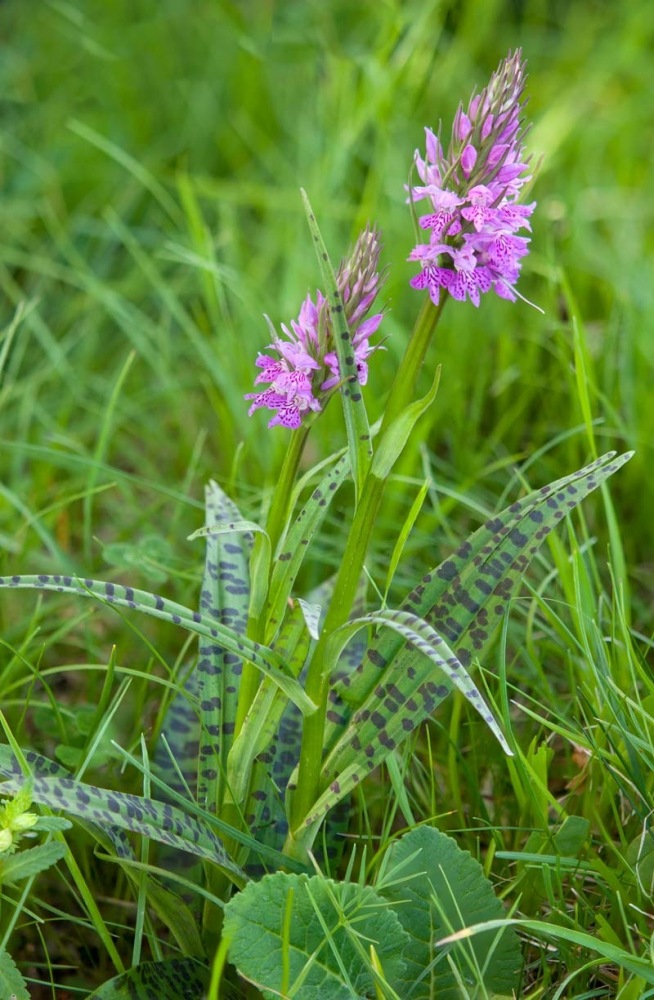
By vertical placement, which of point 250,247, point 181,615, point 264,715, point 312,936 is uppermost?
point 250,247

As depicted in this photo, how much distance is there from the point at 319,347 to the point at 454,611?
1.35 ft

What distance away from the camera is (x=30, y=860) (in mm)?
1180

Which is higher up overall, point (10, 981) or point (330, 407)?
point (330, 407)

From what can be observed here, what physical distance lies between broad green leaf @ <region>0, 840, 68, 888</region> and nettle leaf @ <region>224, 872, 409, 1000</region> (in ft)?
0.71

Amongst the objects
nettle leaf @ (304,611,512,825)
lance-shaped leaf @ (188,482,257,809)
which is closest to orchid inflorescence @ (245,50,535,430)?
lance-shaped leaf @ (188,482,257,809)

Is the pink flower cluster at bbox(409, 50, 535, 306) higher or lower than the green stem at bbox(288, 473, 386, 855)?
higher

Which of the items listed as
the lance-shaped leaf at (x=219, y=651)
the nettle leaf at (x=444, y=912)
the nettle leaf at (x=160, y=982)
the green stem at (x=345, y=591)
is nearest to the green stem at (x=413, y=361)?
the green stem at (x=345, y=591)

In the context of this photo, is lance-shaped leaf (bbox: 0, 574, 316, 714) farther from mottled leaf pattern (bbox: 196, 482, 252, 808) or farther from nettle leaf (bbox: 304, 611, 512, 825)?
mottled leaf pattern (bbox: 196, 482, 252, 808)

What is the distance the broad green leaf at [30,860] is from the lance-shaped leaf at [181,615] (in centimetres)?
30

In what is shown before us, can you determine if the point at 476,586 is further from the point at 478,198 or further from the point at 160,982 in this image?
the point at 160,982

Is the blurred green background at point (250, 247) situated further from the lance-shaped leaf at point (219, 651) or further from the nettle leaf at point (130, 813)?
the nettle leaf at point (130, 813)

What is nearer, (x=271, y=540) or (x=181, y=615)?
(x=181, y=615)

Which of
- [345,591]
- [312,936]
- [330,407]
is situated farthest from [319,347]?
[330,407]

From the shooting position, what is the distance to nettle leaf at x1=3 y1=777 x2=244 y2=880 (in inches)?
46.4
